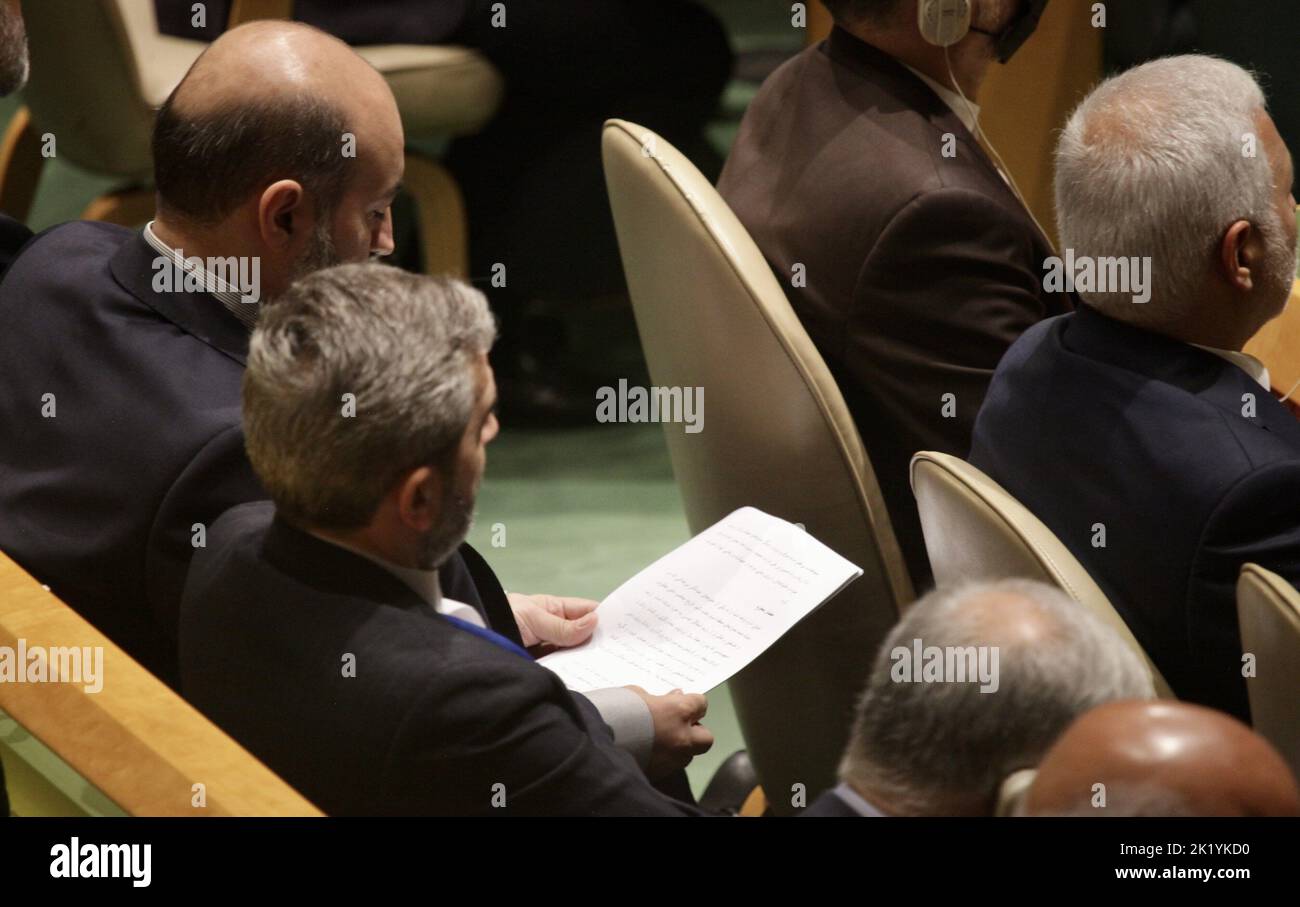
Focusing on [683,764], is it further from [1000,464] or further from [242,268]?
[242,268]

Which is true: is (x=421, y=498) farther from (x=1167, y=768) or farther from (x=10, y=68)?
(x=10, y=68)

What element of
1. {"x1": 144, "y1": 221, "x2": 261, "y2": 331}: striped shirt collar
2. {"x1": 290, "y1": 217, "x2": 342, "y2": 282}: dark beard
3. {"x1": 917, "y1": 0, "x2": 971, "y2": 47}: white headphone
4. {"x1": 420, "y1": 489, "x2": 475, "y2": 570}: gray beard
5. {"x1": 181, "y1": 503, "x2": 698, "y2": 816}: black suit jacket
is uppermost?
{"x1": 917, "y1": 0, "x2": 971, "y2": 47}: white headphone

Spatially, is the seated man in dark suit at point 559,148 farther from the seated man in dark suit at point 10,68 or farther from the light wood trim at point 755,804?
the seated man in dark suit at point 10,68

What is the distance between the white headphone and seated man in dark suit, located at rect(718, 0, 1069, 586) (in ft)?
0.07

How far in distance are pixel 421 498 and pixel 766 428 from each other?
711 millimetres

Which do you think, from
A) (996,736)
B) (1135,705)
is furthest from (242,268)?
(1135,705)

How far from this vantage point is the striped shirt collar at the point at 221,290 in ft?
5.19

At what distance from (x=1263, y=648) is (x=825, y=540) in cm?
65

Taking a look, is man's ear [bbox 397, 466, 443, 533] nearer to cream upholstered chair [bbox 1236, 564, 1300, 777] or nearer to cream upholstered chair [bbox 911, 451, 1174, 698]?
cream upholstered chair [bbox 911, 451, 1174, 698]

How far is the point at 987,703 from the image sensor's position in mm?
989

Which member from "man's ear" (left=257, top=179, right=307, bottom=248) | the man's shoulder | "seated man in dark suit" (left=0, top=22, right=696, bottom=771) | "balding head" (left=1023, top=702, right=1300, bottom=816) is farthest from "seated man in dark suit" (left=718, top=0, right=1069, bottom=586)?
"balding head" (left=1023, top=702, right=1300, bottom=816)

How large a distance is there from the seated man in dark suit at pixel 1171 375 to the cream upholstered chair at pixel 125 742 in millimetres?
734

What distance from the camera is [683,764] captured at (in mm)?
1561

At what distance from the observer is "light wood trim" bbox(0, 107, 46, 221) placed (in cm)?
353
